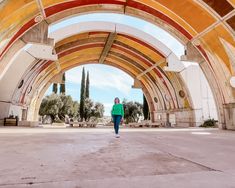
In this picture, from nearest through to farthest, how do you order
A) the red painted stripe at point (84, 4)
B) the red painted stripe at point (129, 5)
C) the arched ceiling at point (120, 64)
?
the red painted stripe at point (84, 4) < the red painted stripe at point (129, 5) < the arched ceiling at point (120, 64)

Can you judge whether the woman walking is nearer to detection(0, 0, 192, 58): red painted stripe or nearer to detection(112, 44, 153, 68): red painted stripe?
detection(0, 0, 192, 58): red painted stripe

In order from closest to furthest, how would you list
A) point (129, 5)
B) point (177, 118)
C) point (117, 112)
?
point (117, 112) < point (129, 5) < point (177, 118)

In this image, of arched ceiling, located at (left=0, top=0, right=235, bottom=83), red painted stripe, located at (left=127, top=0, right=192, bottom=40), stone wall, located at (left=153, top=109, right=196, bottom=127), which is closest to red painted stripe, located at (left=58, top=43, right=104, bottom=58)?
arched ceiling, located at (left=0, top=0, right=235, bottom=83)

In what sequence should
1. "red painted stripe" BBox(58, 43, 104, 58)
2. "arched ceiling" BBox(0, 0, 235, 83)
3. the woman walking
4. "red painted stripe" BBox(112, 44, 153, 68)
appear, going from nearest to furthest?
the woman walking
"arched ceiling" BBox(0, 0, 235, 83)
"red painted stripe" BBox(58, 43, 104, 58)
"red painted stripe" BBox(112, 44, 153, 68)

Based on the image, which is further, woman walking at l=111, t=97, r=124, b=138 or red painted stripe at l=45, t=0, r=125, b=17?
red painted stripe at l=45, t=0, r=125, b=17

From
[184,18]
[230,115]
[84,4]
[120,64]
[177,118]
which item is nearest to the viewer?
[84,4]

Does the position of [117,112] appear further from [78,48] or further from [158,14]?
[78,48]

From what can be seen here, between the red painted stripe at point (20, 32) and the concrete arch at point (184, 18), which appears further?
Answer: the concrete arch at point (184, 18)

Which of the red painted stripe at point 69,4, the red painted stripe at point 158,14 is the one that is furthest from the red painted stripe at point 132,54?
the red painted stripe at point 69,4

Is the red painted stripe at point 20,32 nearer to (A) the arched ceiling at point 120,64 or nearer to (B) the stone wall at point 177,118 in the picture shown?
(A) the arched ceiling at point 120,64

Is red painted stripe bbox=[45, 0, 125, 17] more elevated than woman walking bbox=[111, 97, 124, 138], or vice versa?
red painted stripe bbox=[45, 0, 125, 17]

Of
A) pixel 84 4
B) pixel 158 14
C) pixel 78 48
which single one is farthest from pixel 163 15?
pixel 78 48

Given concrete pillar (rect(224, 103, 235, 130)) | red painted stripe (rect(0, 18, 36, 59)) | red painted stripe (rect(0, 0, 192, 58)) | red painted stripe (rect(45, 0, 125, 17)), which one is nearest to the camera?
red painted stripe (rect(0, 18, 36, 59))

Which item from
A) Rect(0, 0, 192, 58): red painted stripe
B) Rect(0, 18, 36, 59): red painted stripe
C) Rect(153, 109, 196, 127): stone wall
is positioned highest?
Rect(0, 0, 192, 58): red painted stripe
